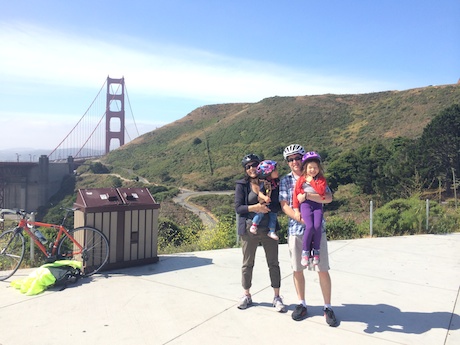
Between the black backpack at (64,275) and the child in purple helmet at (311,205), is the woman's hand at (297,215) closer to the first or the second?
the child in purple helmet at (311,205)

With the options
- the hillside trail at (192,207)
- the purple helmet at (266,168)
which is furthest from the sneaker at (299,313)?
the hillside trail at (192,207)

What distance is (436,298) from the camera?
4.36m

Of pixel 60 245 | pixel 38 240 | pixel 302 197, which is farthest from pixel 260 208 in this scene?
pixel 38 240

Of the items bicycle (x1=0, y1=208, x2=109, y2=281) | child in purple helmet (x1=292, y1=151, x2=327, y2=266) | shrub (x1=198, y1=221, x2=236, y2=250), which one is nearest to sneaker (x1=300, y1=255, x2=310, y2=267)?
child in purple helmet (x1=292, y1=151, x2=327, y2=266)

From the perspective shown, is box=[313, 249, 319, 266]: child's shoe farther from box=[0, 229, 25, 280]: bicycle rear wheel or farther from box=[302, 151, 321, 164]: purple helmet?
box=[0, 229, 25, 280]: bicycle rear wheel

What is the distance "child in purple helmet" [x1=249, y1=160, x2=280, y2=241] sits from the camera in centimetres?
360

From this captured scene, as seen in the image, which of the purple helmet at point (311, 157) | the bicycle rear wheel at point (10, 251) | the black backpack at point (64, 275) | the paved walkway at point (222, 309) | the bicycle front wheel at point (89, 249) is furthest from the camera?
the bicycle front wheel at point (89, 249)

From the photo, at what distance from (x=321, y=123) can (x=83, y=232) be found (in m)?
64.1

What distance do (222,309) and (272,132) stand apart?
208 feet

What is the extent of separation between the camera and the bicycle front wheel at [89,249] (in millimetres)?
4828

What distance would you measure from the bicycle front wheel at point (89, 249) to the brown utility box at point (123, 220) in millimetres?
90

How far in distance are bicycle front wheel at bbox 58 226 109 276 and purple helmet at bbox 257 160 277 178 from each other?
239cm

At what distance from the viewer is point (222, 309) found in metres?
3.88

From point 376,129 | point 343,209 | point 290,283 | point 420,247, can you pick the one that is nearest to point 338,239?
point 420,247
